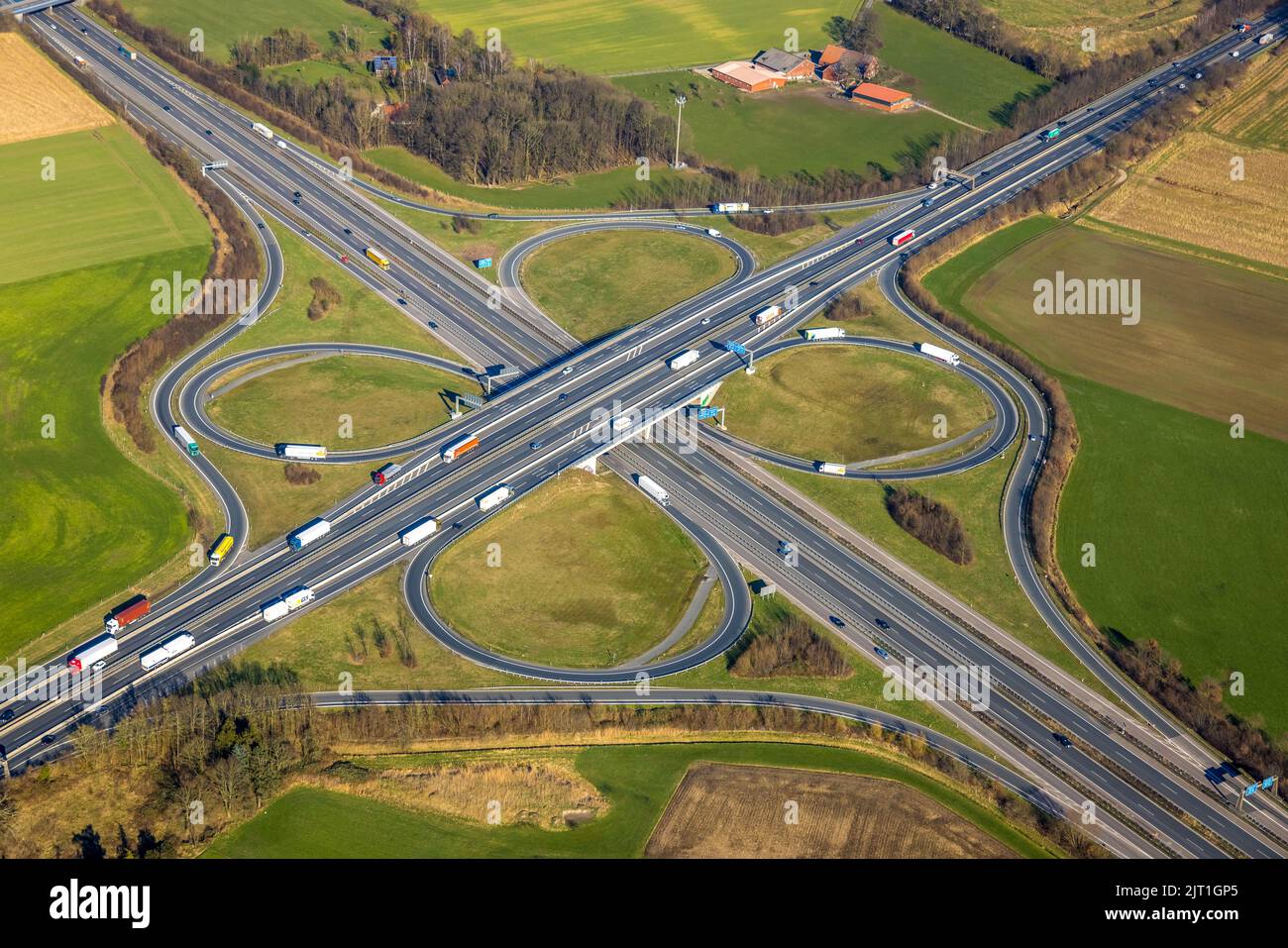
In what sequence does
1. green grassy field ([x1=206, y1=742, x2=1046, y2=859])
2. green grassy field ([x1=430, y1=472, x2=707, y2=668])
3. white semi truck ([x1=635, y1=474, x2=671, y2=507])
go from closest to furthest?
green grassy field ([x1=206, y1=742, x2=1046, y2=859])
green grassy field ([x1=430, y1=472, x2=707, y2=668])
white semi truck ([x1=635, y1=474, x2=671, y2=507])

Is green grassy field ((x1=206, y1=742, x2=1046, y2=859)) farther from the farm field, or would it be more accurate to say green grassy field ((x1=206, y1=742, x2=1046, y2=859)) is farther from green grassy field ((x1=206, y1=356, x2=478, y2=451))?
the farm field

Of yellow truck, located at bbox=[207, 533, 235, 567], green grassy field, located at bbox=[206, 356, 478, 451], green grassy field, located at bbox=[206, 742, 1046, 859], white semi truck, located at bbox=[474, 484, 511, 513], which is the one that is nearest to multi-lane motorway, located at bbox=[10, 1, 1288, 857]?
white semi truck, located at bbox=[474, 484, 511, 513]

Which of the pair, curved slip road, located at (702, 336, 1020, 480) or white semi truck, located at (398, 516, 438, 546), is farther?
curved slip road, located at (702, 336, 1020, 480)

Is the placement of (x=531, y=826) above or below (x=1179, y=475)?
below

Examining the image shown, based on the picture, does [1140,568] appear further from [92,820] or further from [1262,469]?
[92,820]

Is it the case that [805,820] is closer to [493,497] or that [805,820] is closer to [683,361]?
[493,497]

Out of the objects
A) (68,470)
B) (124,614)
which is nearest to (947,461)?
(124,614)

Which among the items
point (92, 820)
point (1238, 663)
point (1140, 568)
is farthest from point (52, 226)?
point (1238, 663)
